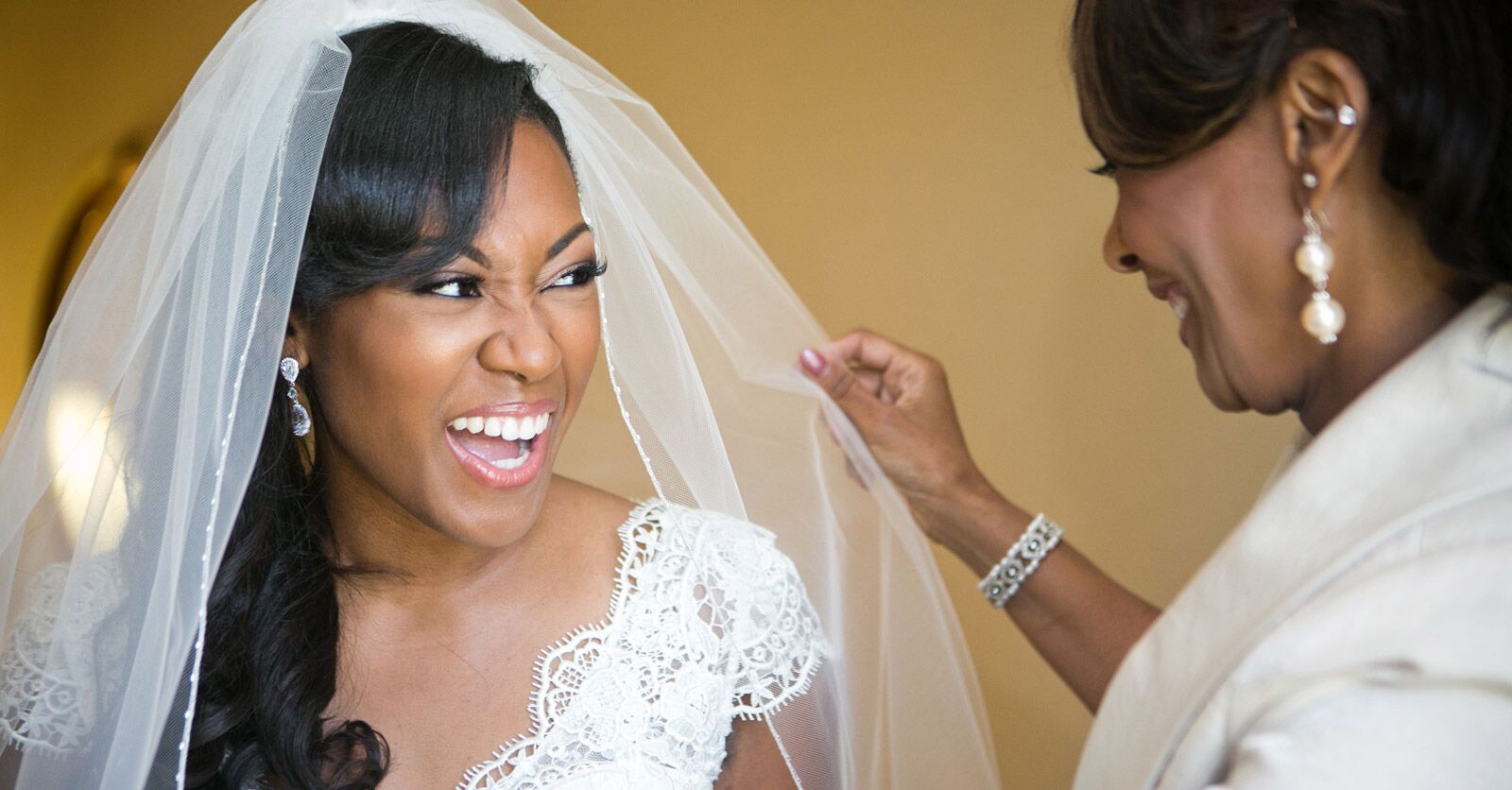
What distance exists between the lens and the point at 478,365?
1.43 meters

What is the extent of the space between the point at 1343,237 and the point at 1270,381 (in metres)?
0.16

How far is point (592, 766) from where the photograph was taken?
1.51 meters

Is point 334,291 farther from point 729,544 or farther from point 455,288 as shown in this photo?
point 729,544

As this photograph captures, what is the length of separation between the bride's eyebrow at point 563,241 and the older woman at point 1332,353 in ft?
2.06

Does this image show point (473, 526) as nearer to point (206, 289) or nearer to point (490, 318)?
point (490, 318)

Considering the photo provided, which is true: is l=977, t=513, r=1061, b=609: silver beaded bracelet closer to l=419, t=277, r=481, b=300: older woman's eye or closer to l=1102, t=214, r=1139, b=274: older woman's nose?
l=1102, t=214, r=1139, b=274: older woman's nose

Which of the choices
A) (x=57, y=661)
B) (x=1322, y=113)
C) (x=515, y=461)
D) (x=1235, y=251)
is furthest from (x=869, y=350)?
(x=57, y=661)

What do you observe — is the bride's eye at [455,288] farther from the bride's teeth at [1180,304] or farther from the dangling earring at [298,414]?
the bride's teeth at [1180,304]

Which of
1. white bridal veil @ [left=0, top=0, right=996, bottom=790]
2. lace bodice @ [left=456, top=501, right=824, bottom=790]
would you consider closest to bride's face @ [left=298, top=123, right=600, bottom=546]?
white bridal veil @ [left=0, top=0, right=996, bottom=790]

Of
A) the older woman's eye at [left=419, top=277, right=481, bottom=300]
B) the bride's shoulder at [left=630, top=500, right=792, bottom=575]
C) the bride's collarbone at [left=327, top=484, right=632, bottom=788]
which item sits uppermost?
the older woman's eye at [left=419, top=277, right=481, bottom=300]

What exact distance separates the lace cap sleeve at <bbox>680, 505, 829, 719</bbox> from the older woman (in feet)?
1.80

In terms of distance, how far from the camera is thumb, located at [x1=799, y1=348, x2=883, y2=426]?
63.1 inches

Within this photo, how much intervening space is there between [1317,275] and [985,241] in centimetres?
144

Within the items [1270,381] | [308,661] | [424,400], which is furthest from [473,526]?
[1270,381]
